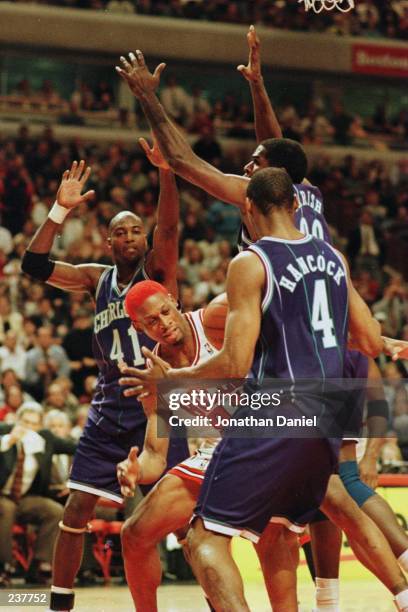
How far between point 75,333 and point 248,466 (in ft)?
29.2

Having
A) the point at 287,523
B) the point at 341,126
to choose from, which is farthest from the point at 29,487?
the point at 341,126

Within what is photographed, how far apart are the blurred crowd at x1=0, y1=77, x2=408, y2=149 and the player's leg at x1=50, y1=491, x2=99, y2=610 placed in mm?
13799

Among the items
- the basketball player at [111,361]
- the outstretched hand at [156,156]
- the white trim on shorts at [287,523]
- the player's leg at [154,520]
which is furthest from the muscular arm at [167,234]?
the white trim on shorts at [287,523]

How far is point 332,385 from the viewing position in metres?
4.55

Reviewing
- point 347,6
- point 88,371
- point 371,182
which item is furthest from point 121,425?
point 371,182

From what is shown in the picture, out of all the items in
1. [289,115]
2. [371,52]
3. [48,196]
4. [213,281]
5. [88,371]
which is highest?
[371,52]

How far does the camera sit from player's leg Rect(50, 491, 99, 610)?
6.25 metres

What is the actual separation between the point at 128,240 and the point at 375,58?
51.6 ft

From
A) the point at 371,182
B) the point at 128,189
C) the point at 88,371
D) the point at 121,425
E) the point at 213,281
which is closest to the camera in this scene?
the point at 121,425

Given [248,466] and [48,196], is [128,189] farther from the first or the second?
[248,466]

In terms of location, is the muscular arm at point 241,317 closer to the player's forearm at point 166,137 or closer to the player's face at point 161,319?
the player's face at point 161,319

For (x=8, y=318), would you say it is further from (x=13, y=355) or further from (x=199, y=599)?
(x=199, y=599)

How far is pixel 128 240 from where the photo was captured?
6.51 metres

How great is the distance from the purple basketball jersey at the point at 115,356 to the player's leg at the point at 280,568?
55.5 inches
